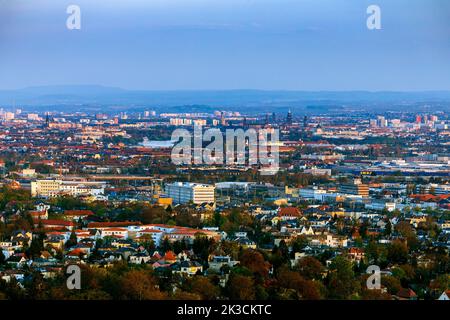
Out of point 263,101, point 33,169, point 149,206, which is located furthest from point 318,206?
point 263,101

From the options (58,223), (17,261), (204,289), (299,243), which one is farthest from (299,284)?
(58,223)

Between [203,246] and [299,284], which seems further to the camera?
[203,246]

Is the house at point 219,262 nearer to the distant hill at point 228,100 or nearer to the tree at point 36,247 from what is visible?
the tree at point 36,247

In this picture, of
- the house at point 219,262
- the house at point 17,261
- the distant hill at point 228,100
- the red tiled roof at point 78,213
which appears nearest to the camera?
the house at point 219,262

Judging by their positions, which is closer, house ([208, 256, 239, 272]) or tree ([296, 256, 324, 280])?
tree ([296, 256, 324, 280])

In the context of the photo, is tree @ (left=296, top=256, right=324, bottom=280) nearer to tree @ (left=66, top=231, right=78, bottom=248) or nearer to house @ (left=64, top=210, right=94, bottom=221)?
tree @ (left=66, top=231, right=78, bottom=248)

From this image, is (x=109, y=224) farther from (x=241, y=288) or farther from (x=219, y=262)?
(x=241, y=288)

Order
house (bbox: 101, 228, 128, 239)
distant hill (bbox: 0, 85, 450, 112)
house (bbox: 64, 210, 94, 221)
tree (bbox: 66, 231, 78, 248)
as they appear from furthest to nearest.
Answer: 1. distant hill (bbox: 0, 85, 450, 112)
2. house (bbox: 64, 210, 94, 221)
3. house (bbox: 101, 228, 128, 239)
4. tree (bbox: 66, 231, 78, 248)

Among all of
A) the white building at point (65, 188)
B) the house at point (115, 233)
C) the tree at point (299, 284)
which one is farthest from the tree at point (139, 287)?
the white building at point (65, 188)

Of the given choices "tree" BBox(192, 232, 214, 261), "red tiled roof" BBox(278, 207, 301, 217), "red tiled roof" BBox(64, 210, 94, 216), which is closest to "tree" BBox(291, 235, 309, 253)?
"tree" BBox(192, 232, 214, 261)

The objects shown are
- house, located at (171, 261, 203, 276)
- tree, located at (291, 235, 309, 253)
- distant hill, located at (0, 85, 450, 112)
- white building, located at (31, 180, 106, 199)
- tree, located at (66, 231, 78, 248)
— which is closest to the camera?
house, located at (171, 261, 203, 276)
